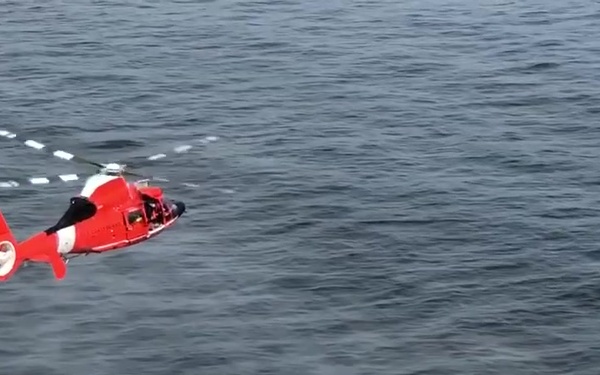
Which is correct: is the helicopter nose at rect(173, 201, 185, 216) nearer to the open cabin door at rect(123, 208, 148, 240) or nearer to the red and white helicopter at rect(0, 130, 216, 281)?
the red and white helicopter at rect(0, 130, 216, 281)

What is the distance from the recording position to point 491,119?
370 feet

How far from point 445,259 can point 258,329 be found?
15.1 m

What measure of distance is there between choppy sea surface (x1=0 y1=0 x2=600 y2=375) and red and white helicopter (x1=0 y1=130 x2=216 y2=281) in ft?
20.6

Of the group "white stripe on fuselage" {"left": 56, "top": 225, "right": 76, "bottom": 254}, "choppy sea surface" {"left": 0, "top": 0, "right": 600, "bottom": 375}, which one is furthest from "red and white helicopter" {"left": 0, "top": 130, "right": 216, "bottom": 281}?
"choppy sea surface" {"left": 0, "top": 0, "right": 600, "bottom": 375}

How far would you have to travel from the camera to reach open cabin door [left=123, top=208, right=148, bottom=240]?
246 feet

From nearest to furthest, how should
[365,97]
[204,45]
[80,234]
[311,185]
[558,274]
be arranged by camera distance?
1. [80,234]
2. [558,274]
3. [311,185]
4. [365,97]
5. [204,45]

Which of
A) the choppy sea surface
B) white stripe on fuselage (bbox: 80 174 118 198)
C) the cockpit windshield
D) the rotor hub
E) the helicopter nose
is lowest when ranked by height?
the choppy sea surface

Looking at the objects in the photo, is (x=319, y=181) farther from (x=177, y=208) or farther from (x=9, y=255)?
(x=9, y=255)

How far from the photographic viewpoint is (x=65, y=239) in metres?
70.6

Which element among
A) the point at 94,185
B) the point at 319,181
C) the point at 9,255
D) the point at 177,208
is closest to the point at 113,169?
the point at 94,185

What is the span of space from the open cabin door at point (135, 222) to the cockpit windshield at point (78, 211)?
2.81 m

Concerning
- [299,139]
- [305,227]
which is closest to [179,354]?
[305,227]

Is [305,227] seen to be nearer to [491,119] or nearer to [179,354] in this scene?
[179,354]

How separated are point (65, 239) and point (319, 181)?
105 ft
